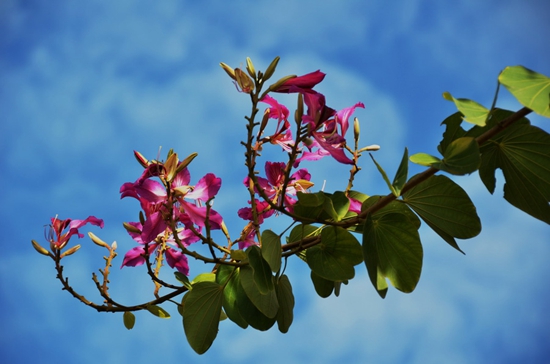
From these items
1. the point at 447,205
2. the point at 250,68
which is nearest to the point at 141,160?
the point at 250,68

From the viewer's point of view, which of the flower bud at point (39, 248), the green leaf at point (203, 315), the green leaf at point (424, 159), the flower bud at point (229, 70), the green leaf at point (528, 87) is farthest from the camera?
the flower bud at point (39, 248)

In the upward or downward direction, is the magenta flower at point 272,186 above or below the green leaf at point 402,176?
above

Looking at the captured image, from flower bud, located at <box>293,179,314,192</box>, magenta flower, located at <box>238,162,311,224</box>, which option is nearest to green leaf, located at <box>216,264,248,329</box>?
magenta flower, located at <box>238,162,311,224</box>

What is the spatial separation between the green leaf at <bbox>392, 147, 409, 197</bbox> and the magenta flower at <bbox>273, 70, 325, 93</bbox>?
0.76 ft

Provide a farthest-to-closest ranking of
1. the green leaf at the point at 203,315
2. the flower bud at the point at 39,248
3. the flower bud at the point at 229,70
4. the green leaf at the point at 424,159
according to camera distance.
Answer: the flower bud at the point at 39,248 < the green leaf at the point at 203,315 < the flower bud at the point at 229,70 < the green leaf at the point at 424,159

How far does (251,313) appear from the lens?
1.25 m

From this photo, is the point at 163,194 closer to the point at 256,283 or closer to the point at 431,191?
the point at 256,283

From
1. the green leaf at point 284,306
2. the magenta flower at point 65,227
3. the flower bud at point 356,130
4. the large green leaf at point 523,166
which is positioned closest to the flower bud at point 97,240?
the magenta flower at point 65,227

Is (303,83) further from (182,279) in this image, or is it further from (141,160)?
(182,279)

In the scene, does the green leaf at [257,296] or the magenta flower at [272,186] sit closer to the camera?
the green leaf at [257,296]

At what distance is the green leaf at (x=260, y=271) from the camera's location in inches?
43.3

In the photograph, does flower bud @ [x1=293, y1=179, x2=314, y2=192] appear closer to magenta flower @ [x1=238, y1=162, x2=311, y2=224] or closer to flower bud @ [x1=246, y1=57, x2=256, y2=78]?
magenta flower @ [x1=238, y1=162, x2=311, y2=224]

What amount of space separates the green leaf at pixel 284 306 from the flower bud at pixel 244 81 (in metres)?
0.46

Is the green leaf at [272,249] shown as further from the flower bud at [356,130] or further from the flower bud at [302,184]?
the flower bud at [356,130]
